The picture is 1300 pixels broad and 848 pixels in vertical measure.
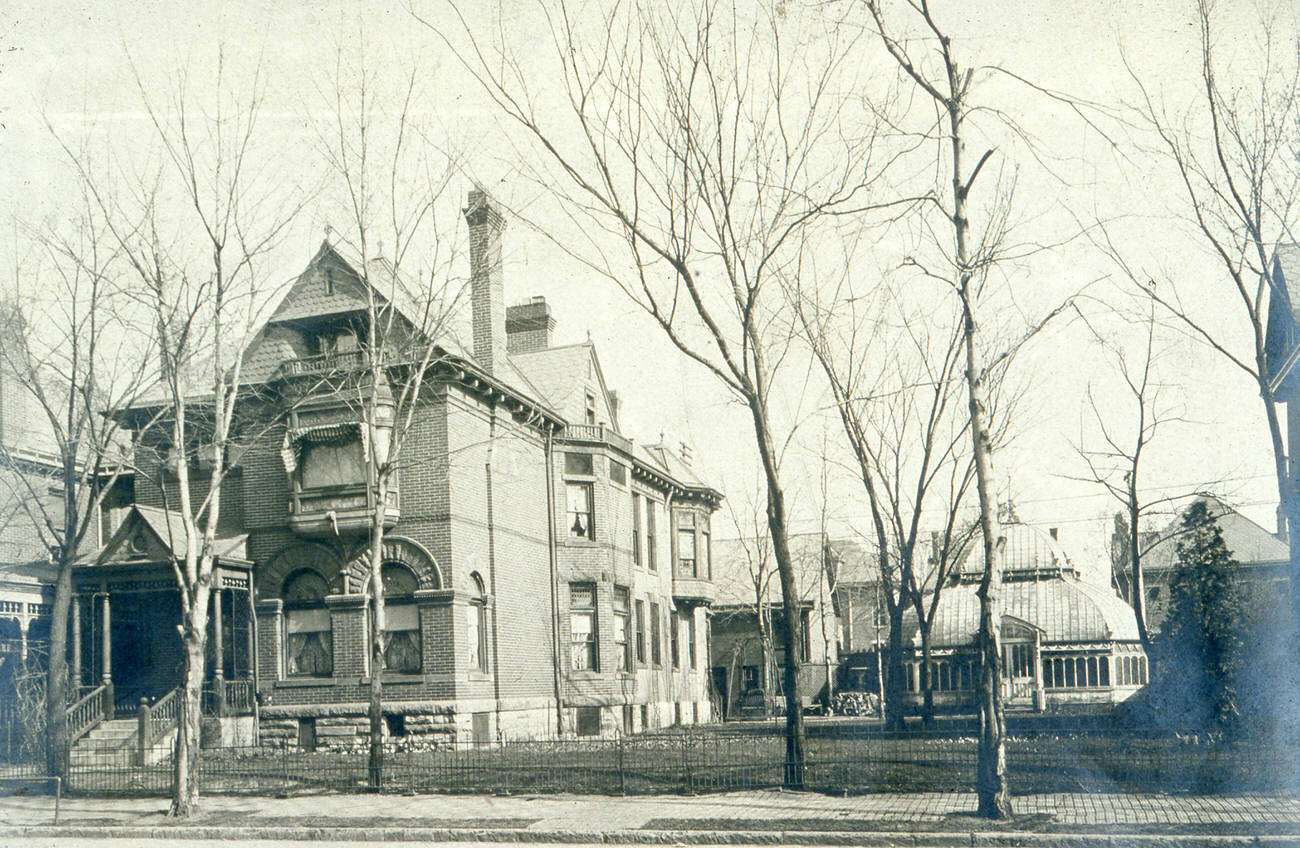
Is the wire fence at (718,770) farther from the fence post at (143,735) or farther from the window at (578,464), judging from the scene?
the window at (578,464)

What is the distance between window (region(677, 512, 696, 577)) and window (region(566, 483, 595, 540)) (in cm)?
936

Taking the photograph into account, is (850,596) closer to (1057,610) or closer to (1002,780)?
(1057,610)

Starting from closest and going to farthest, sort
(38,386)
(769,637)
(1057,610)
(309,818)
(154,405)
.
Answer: (309,818) → (38,386) → (154,405) → (769,637) → (1057,610)

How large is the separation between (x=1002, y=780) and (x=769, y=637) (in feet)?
109

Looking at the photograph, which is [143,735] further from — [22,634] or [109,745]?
[22,634]

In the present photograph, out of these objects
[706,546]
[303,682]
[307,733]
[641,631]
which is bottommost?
[307,733]

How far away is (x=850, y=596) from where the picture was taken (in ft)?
230

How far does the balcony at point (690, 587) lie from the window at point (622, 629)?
20.1ft

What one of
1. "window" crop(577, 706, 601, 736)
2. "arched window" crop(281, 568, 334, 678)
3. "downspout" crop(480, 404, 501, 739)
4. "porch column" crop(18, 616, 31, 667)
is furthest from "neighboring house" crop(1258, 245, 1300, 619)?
"porch column" crop(18, 616, 31, 667)

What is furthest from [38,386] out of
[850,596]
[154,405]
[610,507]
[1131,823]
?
[850,596]

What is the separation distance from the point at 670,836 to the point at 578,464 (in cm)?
1952

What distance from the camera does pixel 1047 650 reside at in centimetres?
4869

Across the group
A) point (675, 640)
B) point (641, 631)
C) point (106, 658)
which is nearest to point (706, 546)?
point (675, 640)

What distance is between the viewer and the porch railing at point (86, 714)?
23.1 metres
